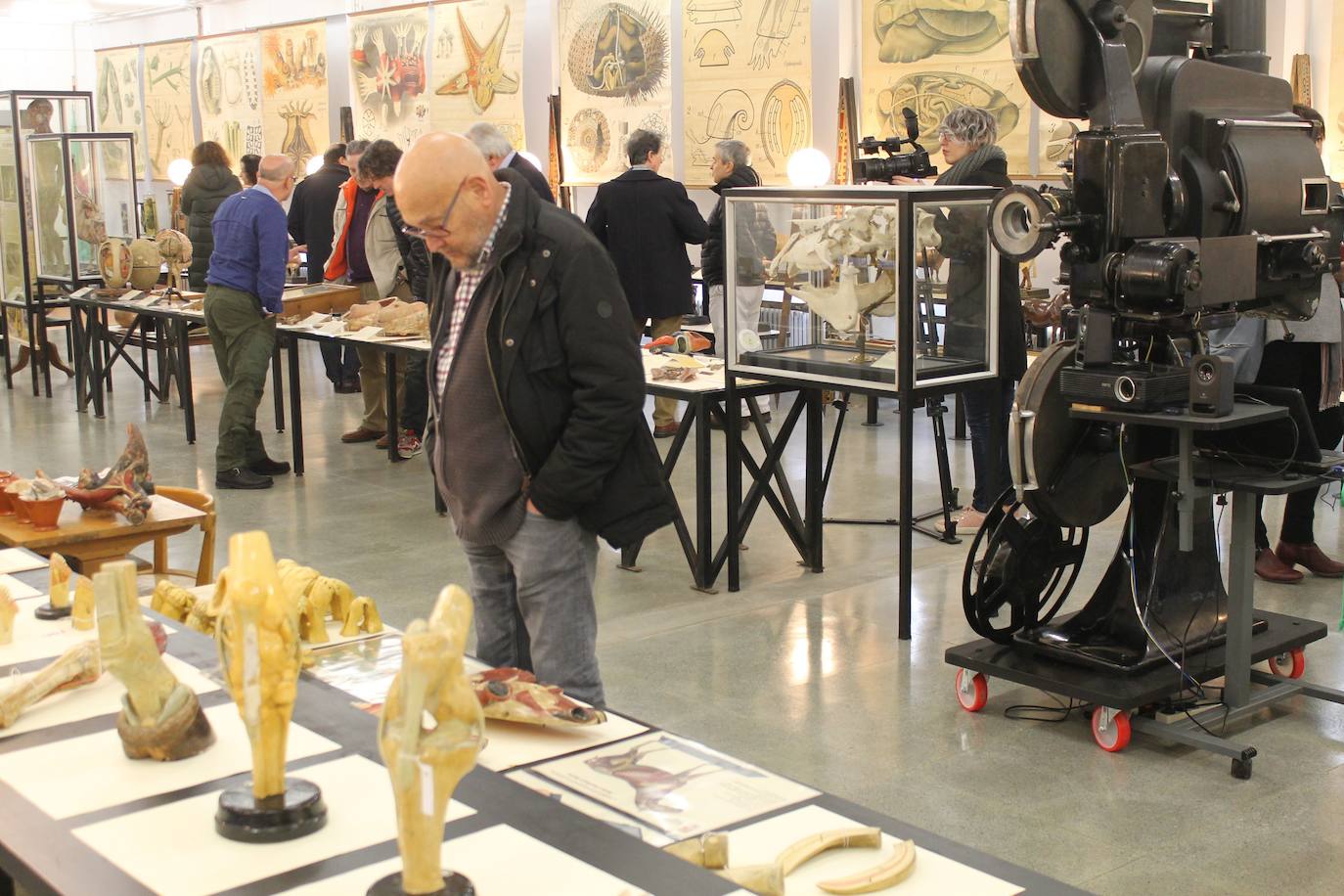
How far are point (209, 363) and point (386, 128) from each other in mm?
3546

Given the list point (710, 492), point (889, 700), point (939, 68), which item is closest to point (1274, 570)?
point (889, 700)

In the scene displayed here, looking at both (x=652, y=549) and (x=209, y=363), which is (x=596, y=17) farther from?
(x=652, y=549)

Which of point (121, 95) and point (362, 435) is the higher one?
point (121, 95)

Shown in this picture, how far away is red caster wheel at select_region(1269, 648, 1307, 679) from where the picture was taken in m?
4.78

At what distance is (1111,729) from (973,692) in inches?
18.6

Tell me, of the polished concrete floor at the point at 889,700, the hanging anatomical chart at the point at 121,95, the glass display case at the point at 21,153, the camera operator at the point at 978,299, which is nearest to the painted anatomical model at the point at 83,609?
the polished concrete floor at the point at 889,700

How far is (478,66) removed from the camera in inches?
563

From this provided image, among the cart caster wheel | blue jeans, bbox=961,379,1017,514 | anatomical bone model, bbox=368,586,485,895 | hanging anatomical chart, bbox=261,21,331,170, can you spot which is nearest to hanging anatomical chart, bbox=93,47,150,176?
hanging anatomical chart, bbox=261,21,331,170

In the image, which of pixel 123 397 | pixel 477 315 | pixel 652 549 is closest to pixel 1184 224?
pixel 477 315

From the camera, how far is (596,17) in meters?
13.2

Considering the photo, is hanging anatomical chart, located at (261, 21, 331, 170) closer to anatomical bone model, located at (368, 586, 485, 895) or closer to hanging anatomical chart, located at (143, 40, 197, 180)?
hanging anatomical chart, located at (143, 40, 197, 180)

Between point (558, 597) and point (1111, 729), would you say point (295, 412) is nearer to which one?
point (1111, 729)

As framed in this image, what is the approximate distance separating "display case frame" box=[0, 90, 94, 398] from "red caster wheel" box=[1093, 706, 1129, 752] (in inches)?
360

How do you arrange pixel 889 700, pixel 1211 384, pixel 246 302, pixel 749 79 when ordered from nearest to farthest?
pixel 1211 384 < pixel 889 700 < pixel 246 302 < pixel 749 79
